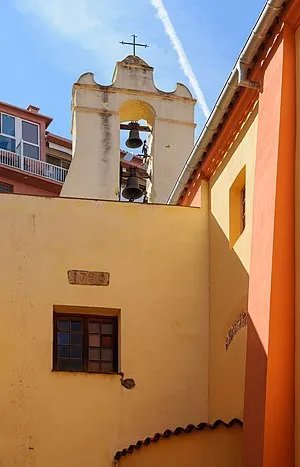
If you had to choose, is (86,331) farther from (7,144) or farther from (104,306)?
(7,144)

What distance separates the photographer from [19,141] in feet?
127

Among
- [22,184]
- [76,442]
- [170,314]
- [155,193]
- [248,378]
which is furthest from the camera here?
[22,184]

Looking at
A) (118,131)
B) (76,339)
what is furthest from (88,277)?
(118,131)

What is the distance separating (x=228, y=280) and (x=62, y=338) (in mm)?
2357

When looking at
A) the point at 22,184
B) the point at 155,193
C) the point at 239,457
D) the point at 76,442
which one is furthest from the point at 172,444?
the point at 22,184

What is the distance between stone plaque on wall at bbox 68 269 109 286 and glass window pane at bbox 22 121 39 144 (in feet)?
79.8

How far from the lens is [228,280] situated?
14.2 metres

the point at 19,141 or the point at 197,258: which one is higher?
the point at 19,141

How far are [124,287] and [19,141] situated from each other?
2431cm

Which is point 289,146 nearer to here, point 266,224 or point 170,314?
point 266,224

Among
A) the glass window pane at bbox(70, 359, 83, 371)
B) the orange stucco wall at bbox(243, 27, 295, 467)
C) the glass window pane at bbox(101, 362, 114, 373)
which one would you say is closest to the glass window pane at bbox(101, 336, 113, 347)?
the glass window pane at bbox(101, 362, 114, 373)

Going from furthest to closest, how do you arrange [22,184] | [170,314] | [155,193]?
[22,184], [155,193], [170,314]

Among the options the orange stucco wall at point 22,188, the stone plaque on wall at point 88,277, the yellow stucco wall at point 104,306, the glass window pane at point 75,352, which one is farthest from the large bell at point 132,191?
the orange stucco wall at point 22,188

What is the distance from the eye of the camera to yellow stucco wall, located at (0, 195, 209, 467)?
13984 millimetres
